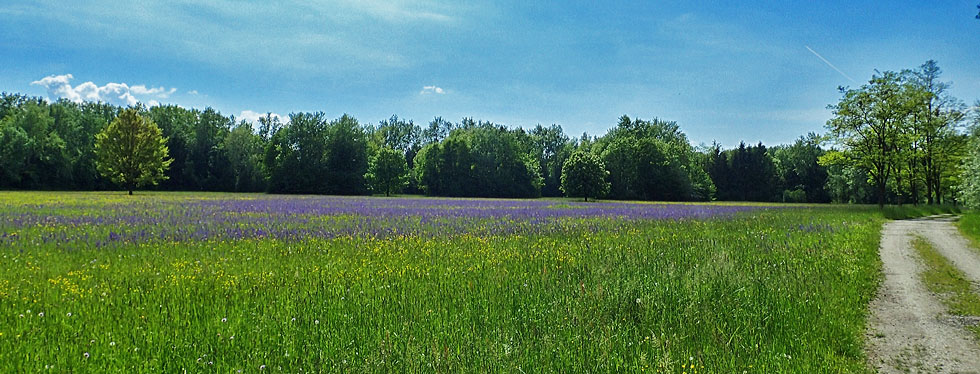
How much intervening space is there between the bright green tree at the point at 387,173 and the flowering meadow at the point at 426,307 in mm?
70985

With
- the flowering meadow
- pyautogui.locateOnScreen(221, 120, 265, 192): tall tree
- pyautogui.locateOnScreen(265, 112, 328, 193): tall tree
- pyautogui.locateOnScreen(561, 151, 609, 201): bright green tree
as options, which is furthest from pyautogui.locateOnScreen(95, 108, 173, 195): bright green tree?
the flowering meadow

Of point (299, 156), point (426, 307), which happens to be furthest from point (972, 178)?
point (299, 156)

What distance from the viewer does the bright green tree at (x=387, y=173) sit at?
8144 centimetres

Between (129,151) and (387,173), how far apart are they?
36.1 meters

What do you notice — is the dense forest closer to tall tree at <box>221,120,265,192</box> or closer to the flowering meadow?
tall tree at <box>221,120,265,192</box>

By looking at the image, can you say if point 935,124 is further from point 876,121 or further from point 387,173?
point 387,173

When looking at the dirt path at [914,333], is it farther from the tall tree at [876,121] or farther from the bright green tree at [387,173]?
the bright green tree at [387,173]

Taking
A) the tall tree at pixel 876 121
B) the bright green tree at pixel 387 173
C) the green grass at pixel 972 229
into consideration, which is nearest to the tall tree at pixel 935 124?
the tall tree at pixel 876 121

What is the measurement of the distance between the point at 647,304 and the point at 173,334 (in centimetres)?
537

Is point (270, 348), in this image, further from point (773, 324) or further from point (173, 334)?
point (773, 324)

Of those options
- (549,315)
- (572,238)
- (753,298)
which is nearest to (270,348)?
(549,315)

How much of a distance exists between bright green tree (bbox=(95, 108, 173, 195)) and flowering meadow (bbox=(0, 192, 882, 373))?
55.8 meters

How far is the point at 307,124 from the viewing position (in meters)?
86.7

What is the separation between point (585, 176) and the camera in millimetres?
61844
